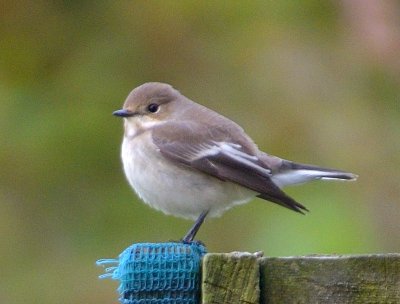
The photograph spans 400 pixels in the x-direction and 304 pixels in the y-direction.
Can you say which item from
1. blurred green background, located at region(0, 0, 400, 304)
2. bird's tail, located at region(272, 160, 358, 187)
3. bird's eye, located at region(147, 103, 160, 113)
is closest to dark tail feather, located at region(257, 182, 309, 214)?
bird's tail, located at region(272, 160, 358, 187)

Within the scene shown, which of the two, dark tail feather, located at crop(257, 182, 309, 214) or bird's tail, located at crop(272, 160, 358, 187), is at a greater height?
bird's tail, located at crop(272, 160, 358, 187)

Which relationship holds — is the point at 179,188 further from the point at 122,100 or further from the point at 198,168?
the point at 122,100

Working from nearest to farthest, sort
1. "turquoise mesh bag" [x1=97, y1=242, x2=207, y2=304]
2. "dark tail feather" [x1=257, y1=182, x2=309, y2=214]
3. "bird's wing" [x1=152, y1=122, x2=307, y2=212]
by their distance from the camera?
"turquoise mesh bag" [x1=97, y1=242, x2=207, y2=304] → "dark tail feather" [x1=257, y1=182, x2=309, y2=214] → "bird's wing" [x1=152, y1=122, x2=307, y2=212]

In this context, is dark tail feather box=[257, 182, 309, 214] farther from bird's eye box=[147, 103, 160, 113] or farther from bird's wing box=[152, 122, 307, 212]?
bird's eye box=[147, 103, 160, 113]

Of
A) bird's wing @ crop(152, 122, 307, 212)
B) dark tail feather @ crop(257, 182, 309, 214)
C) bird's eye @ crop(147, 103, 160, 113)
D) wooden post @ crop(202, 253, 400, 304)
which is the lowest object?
wooden post @ crop(202, 253, 400, 304)

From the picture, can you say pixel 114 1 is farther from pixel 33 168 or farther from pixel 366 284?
pixel 366 284

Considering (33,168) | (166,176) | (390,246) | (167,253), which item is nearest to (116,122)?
(33,168)

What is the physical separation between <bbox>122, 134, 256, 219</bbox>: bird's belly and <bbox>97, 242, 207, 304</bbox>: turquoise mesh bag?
1805 mm

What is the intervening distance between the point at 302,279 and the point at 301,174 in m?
2.67

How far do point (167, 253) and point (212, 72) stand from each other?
515 centimetres

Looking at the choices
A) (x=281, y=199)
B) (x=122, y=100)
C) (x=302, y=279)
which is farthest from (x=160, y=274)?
A: (x=122, y=100)

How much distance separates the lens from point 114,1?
8672 mm

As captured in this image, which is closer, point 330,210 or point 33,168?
point 330,210

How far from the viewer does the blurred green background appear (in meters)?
7.75
